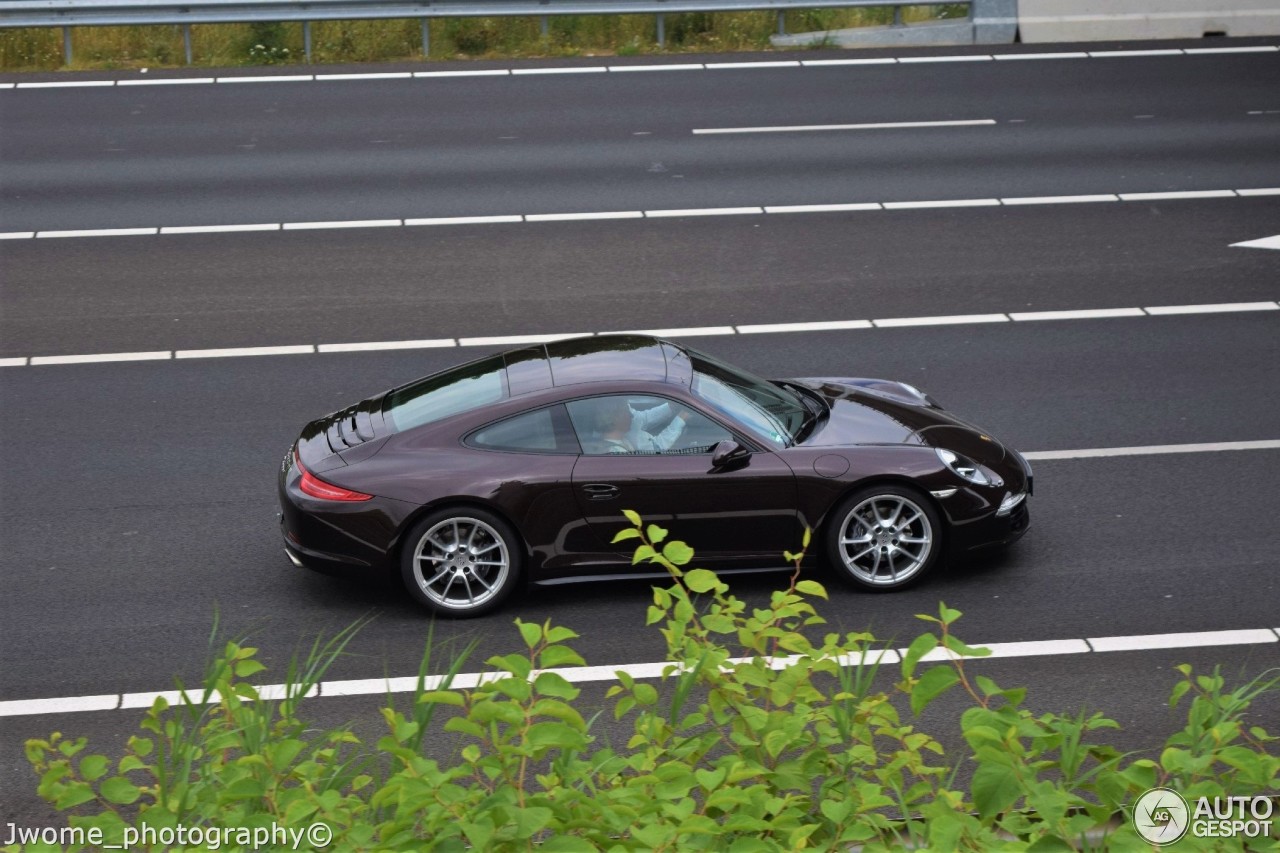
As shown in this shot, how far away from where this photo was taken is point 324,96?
758 inches

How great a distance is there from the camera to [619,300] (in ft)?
43.8

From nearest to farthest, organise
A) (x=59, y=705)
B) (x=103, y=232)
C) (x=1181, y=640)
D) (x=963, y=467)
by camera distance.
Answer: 1. (x=59, y=705)
2. (x=1181, y=640)
3. (x=963, y=467)
4. (x=103, y=232)

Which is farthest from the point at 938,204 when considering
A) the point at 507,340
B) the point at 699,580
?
the point at 699,580

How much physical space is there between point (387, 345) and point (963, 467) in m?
5.50

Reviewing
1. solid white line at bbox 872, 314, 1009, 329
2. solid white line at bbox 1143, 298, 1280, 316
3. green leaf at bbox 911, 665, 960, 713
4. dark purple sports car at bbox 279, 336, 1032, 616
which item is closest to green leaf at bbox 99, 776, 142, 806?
green leaf at bbox 911, 665, 960, 713

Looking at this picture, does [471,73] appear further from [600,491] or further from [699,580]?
[699,580]

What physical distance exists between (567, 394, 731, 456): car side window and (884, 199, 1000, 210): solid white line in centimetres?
776

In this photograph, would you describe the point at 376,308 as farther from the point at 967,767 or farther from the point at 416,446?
the point at 967,767

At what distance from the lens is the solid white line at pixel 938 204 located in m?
15.6

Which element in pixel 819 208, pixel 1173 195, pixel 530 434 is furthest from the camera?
pixel 1173 195

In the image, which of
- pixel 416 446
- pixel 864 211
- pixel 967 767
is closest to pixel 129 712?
pixel 416 446

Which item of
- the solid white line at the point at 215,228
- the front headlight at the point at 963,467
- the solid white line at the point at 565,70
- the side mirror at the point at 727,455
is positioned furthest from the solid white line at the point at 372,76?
the front headlight at the point at 963,467

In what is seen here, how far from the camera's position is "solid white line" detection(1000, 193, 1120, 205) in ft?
51.5

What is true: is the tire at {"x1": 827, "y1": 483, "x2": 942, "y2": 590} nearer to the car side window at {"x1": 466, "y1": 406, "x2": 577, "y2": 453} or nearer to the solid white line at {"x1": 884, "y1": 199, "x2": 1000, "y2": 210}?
the car side window at {"x1": 466, "y1": 406, "x2": 577, "y2": 453}
